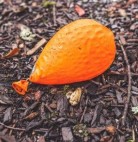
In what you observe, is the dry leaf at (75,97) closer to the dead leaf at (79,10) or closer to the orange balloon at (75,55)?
the orange balloon at (75,55)

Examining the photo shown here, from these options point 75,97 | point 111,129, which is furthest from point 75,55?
point 111,129

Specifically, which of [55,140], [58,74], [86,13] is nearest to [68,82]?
[58,74]

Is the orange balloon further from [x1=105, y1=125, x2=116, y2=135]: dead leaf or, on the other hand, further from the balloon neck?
[x1=105, y1=125, x2=116, y2=135]: dead leaf

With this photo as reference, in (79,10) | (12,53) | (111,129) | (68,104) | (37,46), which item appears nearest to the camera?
(111,129)

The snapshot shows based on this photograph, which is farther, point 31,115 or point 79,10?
point 79,10

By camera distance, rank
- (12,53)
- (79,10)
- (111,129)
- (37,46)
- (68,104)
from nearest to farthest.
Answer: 1. (111,129)
2. (68,104)
3. (12,53)
4. (37,46)
5. (79,10)

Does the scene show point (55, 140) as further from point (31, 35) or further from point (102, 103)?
point (31, 35)

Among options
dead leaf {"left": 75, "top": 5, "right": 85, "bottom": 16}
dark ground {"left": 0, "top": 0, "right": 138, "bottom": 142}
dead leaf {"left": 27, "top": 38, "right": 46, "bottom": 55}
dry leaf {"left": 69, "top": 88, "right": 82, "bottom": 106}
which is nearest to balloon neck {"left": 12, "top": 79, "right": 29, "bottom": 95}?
dark ground {"left": 0, "top": 0, "right": 138, "bottom": 142}

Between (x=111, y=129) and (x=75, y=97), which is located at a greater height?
(x=75, y=97)

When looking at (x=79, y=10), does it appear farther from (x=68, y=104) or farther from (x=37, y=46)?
(x=68, y=104)

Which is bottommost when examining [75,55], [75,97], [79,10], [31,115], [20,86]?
[31,115]
